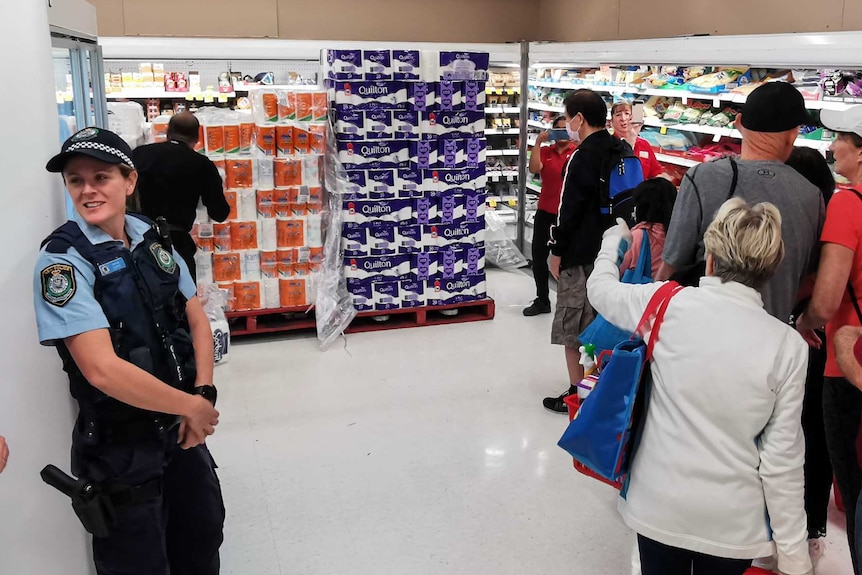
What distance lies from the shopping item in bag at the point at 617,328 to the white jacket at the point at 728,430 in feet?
1.73

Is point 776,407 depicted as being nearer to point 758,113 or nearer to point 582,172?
point 758,113

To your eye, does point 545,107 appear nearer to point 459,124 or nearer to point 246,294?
point 459,124

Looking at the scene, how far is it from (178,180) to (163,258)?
3030 millimetres

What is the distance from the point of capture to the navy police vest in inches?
75.5

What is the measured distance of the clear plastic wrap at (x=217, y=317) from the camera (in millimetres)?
5176

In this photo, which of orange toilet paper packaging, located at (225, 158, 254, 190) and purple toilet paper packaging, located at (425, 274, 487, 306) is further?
purple toilet paper packaging, located at (425, 274, 487, 306)

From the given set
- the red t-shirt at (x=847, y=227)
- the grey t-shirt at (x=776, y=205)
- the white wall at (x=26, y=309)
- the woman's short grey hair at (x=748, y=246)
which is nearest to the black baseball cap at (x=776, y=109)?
the grey t-shirt at (x=776, y=205)

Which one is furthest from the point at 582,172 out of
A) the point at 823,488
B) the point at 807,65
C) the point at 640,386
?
the point at 640,386

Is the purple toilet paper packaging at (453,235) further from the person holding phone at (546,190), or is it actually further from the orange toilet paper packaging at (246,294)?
the orange toilet paper packaging at (246,294)

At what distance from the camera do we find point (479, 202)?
606 cm

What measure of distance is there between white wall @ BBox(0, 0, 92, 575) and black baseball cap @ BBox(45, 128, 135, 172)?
18 centimetres

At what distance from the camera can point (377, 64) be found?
5.59 m

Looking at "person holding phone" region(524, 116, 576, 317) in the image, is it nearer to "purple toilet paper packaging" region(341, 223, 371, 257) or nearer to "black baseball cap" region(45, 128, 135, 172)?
"purple toilet paper packaging" region(341, 223, 371, 257)

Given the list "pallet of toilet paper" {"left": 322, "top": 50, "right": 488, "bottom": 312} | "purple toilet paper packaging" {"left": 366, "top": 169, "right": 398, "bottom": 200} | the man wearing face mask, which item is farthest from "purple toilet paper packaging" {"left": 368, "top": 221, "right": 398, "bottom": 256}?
the man wearing face mask
